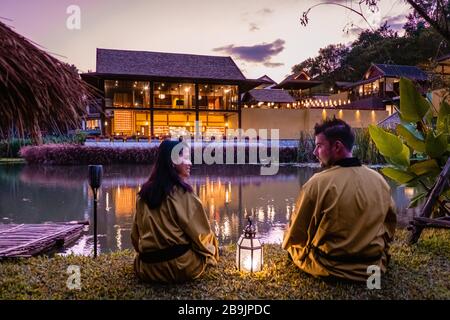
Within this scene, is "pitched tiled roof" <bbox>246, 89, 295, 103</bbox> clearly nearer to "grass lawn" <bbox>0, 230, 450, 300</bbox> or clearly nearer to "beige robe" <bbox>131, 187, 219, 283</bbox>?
"grass lawn" <bbox>0, 230, 450, 300</bbox>

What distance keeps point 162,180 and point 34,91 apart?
994 mm

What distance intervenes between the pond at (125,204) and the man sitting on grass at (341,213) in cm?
235

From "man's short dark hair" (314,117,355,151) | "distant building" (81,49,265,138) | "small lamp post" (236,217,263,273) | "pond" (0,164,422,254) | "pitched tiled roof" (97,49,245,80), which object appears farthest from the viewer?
"distant building" (81,49,265,138)

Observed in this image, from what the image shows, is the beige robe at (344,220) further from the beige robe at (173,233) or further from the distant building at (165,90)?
the distant building at (165,90)

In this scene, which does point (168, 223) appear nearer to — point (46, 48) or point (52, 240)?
point (46, 48)

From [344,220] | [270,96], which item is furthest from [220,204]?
[270,96]

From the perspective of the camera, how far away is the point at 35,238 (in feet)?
15.6

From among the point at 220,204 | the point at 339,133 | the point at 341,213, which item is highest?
the point at 339,133

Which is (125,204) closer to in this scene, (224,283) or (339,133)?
(224,283)

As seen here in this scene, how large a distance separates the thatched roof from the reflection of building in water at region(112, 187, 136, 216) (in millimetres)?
4269

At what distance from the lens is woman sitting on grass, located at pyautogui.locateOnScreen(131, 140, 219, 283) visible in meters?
2.81

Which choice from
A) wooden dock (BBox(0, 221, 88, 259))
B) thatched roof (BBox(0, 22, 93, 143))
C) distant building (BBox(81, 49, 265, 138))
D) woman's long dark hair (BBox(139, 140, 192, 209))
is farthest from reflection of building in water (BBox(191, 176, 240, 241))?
distant building (BBox(81, 49, 265, 138))
